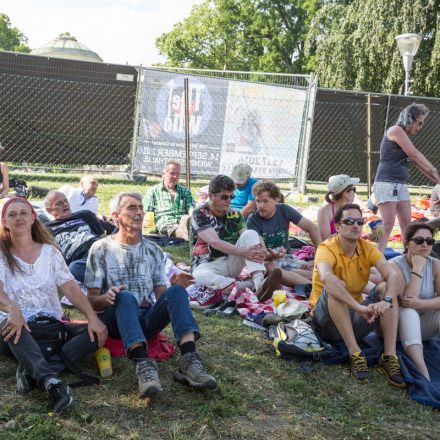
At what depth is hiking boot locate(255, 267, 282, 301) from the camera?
16.8ft

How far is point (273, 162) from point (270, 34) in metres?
29.9

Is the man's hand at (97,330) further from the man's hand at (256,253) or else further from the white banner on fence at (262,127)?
the white banner on fence at (262,127)

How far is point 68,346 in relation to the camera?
142 inches

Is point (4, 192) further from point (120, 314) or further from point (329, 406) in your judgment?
point (329, 406)

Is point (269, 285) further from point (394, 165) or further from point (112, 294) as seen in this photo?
point (394, 165)

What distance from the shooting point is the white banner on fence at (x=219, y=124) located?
12352 mm

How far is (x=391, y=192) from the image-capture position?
249 inches

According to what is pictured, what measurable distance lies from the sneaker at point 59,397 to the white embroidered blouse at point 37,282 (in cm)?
56

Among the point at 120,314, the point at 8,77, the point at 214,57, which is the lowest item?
the point at 120,314

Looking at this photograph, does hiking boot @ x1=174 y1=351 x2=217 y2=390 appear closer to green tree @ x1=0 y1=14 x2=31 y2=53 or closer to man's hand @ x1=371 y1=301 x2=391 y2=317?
man's hand @ x1=371 y1=301 x2=391 y2=317

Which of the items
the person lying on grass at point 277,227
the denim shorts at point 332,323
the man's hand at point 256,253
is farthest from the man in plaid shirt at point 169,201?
the denim shorts at point 332,323

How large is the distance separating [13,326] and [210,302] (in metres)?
2.24

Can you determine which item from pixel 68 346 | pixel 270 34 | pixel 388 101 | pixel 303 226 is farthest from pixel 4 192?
pixel 270 34

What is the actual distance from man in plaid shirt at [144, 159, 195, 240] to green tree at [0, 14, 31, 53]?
48.6 m
